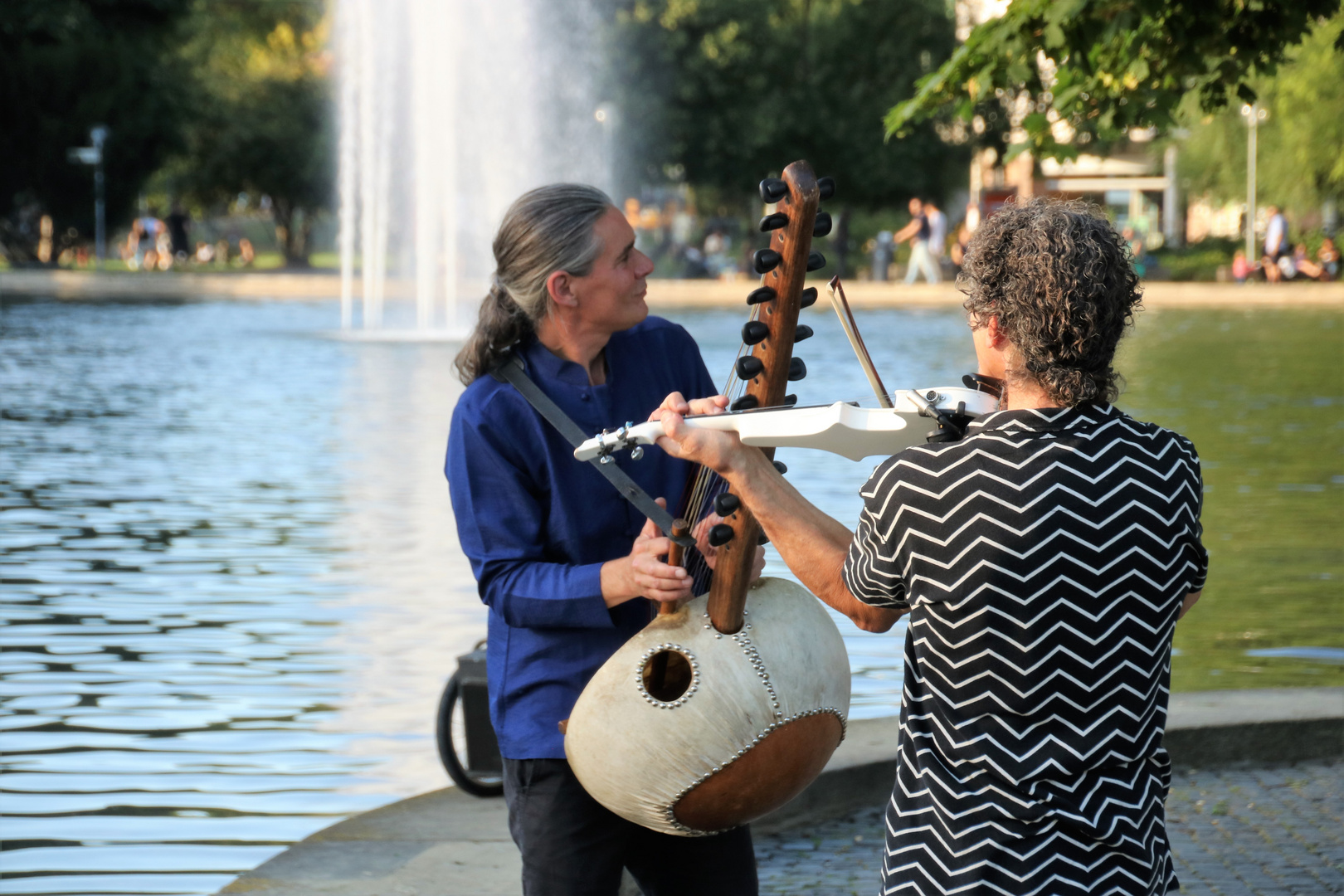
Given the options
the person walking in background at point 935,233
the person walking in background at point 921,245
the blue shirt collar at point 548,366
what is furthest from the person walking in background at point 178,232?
the blue shirt collar at point 548,366

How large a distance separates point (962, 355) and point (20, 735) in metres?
16.0

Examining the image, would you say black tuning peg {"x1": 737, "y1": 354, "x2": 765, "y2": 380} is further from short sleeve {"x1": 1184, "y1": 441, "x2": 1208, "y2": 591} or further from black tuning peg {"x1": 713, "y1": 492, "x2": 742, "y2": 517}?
short sleeve {"x1": 1184, "y1": 441, "x2": 1208, "y2": 591}

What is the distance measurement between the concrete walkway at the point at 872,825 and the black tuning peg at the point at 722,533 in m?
2.11

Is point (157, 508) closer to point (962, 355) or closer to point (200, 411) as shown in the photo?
point (200, 411)

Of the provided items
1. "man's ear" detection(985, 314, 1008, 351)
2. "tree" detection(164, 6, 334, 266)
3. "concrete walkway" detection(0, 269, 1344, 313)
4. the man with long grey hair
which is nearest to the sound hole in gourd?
the man with long grey hair

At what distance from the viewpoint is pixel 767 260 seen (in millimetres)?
2570

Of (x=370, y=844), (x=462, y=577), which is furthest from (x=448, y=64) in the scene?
(x=370, y=844)

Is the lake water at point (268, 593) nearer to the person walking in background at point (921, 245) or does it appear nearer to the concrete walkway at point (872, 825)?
the concrete walkway at point (872, 825)

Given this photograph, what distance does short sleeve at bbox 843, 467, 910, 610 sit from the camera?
2.48 meters

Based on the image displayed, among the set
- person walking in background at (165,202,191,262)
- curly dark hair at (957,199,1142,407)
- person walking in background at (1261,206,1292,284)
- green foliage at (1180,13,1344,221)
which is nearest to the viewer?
curly dark hair at (957,199,1142,407)

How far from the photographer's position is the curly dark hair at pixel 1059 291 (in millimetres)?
2404

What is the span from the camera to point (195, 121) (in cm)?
5444

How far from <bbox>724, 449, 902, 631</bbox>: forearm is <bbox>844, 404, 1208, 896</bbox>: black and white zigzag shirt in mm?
156

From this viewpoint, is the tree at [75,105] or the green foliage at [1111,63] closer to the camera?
the green foliage at [1111,63]
